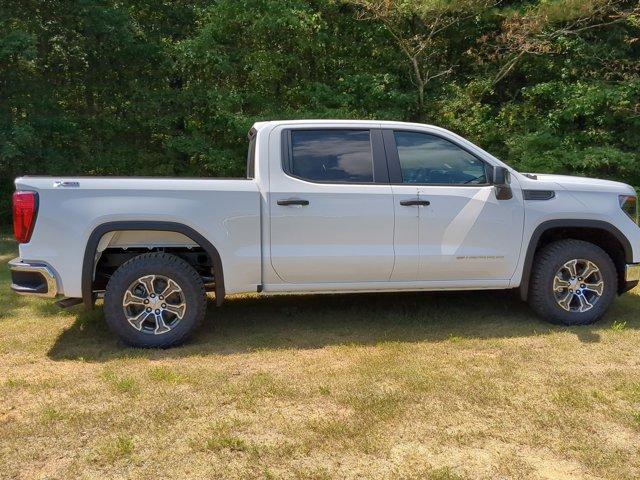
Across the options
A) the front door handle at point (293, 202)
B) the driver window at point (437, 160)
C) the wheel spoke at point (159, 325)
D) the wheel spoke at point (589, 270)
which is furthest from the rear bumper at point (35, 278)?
the wheel spoke at point (589, 270)

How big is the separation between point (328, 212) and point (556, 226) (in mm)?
2047

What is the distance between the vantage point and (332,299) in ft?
21.1

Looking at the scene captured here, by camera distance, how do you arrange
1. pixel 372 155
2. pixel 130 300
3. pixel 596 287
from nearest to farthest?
pixel 130 300, pixel 372 155, pixel 596 287

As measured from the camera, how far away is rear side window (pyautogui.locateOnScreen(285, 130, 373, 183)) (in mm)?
5043

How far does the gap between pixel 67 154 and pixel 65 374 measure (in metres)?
9.76

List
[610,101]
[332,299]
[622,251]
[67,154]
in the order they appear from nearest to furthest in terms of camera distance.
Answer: [622,251], [332,299], [610,101], [67,154]

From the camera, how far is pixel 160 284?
4.80 m

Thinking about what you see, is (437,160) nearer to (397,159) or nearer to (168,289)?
(397,159)

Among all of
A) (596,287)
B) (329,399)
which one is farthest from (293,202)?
(596,287)

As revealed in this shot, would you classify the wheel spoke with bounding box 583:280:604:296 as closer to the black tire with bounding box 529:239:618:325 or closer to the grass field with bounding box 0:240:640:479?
the black tire with bounding box 529:239:618:325

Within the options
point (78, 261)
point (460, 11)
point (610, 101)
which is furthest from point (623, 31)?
point (78, 261)

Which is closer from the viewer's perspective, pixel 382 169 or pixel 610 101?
pixel 382 169

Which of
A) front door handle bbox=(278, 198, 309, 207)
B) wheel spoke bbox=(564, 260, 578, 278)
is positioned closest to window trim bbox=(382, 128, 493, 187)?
front door handle bbox=(278, 198, 309, 207)

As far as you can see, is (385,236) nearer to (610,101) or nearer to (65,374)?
(65,374)
